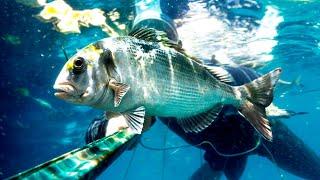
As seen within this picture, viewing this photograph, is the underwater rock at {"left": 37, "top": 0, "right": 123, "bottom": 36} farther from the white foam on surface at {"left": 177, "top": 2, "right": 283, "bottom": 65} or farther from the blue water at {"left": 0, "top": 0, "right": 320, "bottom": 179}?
the white foam on surface at {"left": 177, "top": 2, "right": 283, "bottom": 65}

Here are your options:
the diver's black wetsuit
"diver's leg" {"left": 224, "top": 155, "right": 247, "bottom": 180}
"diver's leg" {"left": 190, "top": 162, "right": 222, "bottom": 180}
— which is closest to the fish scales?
the diver's black wetsuit

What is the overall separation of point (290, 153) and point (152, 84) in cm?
581

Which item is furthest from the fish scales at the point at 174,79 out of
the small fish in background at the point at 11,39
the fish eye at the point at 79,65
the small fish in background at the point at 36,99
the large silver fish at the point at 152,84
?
the small fish in background at the point at 36,99

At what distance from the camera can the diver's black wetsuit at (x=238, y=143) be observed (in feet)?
16.9

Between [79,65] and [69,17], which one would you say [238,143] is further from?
[69,17]

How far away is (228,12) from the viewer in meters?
13.5

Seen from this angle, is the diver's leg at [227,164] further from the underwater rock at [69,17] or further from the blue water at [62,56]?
the underwater rock at [69,17]

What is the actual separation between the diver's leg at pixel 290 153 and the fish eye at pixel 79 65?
16.5 ft

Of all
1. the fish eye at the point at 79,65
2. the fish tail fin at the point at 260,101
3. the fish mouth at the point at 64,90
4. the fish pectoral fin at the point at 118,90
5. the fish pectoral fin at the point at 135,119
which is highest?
the fish eye at the point at 79,65

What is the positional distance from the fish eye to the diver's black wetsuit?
2.25m

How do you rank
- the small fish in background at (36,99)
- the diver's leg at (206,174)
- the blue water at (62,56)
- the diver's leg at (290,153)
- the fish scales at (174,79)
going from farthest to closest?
the small fish in background at (36,99), the blue water at (62,56), the diver's leg at (206,174), the diver's leg at (290,153), the fish scales at (174,79)

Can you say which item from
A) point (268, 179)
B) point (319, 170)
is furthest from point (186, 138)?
point (268, 179)

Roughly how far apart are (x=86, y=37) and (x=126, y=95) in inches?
527

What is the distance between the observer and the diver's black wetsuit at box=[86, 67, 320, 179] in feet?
16.9
